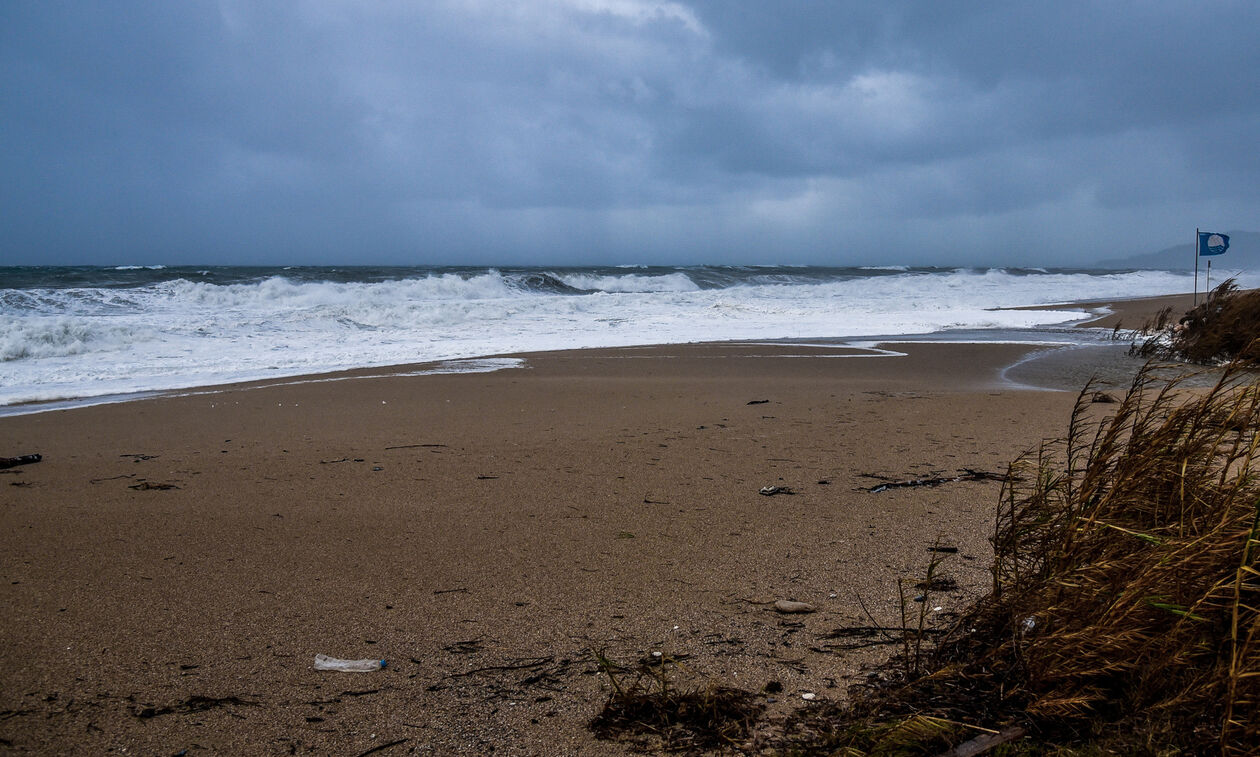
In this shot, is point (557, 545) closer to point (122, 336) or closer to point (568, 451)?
point (568, 451)

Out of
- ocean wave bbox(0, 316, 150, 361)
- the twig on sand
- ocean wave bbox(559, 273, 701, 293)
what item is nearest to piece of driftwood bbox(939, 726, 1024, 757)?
the twig on sand

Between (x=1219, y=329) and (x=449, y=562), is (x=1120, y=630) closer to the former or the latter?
(x=449, y=562)

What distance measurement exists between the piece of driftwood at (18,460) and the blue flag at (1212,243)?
16.5 meters

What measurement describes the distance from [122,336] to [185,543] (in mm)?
12954

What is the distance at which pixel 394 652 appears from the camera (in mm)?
2479

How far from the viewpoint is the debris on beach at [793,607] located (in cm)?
269

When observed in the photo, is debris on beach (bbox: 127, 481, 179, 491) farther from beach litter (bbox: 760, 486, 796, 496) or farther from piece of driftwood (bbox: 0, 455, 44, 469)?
beach litter (bbox: 760, 486, 796, 496)

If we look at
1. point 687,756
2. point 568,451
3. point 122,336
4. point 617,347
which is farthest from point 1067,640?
point 122,336

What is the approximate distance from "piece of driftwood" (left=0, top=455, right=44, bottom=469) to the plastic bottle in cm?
424

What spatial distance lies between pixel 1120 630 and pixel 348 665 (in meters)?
2.06

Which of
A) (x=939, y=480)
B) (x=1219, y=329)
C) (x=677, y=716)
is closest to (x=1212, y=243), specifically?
(x=1219, y=329)

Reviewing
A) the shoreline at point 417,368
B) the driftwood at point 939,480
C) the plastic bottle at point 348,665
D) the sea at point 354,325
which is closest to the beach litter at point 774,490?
the driftwood at point 939,480

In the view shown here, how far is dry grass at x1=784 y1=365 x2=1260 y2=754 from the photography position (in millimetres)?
1614

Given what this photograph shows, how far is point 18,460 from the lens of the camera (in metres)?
5.34
